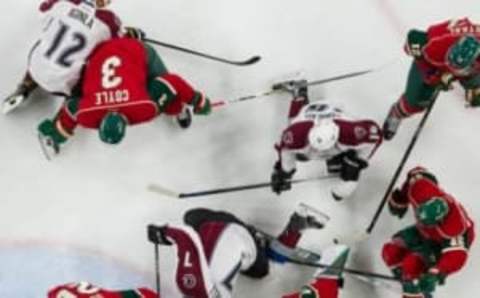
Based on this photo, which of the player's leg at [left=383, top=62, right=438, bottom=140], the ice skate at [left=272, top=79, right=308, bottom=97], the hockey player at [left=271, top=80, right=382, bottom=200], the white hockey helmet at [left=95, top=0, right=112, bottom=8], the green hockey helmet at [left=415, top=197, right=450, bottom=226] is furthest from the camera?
the ice skate at [left=272, top=79, right=308, bottom=97]

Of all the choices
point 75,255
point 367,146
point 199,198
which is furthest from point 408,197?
point 75,255

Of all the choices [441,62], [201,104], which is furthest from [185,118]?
[441,62]

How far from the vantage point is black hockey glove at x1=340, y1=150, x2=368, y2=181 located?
2094 millimetres

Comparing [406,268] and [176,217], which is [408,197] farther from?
[176,217]

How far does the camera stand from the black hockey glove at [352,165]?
209 cm

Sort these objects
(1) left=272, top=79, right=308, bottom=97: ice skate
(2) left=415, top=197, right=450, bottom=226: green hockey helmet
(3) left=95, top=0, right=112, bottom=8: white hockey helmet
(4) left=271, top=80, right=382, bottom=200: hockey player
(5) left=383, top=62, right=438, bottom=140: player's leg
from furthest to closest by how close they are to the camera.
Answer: (1) left=272, top=79, right=308, bottom=97: ice skate < (3) left=95, top=0, right=112, bottom=8: white hockey helmet < (5) left=383, top=62, right=438, bottom=140: player's leg < (4) left=271, top=80, right=382, bottom=200: hockey player < (2) left=415, top=197, right=450, bottom=226: green hockey helmet

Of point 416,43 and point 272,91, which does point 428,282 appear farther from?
point 272,91

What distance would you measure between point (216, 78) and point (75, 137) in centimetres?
39

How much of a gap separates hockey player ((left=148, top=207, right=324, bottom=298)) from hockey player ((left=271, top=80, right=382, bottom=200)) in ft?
0.34

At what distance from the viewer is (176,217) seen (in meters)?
2.26

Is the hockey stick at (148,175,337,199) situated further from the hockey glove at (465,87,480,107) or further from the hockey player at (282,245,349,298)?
the hockey glove at (465,87,480,107)

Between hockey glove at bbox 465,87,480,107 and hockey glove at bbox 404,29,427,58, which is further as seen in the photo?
→ hockey glove at bbox 465,87,480,107

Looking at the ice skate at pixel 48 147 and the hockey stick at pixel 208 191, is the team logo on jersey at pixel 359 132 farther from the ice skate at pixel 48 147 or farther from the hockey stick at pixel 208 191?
the ice skate at pixel 48 147

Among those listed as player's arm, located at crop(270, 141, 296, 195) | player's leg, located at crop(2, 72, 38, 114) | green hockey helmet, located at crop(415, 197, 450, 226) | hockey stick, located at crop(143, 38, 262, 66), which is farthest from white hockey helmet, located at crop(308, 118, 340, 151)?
player's leg, located at crop(2, 72, 38, 114)
